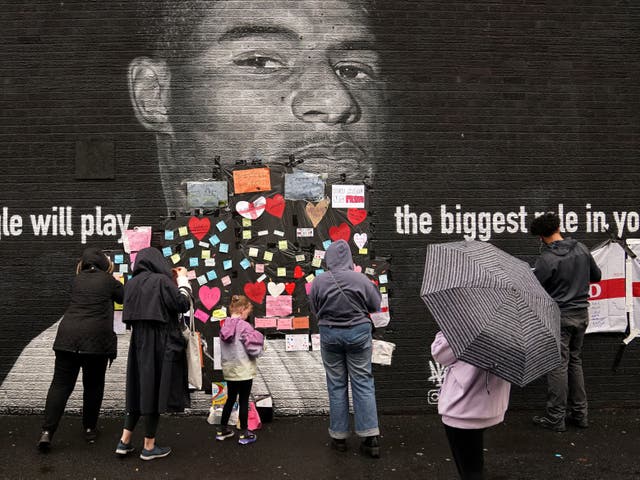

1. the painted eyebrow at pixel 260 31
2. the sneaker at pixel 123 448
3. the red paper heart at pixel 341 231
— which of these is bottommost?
the sneaker at pixel 123 448

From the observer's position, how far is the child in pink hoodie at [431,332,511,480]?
3.07 meters

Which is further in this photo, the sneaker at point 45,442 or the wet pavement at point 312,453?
the sneaker at point 45,442

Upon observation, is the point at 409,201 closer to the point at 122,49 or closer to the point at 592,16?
the point at 592,16

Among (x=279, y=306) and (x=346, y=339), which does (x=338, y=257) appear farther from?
(x=279, y=306)

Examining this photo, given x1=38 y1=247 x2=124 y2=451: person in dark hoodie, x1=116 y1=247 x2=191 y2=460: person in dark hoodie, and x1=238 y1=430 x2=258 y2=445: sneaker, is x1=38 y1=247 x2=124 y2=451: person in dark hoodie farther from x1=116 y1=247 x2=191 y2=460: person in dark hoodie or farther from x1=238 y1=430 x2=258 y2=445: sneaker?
x1=238 y1=430 x2=258 y2=445: sneaker

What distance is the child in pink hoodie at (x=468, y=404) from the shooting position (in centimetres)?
307

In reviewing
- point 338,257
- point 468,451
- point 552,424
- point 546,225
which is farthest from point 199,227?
point 552,424

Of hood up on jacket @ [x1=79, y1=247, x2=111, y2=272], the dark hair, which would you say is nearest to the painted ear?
hood up on jacket @ [x1=79, y1=247, x2=111, y2=272]

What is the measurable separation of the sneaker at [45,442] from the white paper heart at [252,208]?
8.64ft

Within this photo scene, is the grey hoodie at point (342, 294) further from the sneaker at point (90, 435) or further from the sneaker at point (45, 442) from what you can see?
the sneaker at point (45, 442)

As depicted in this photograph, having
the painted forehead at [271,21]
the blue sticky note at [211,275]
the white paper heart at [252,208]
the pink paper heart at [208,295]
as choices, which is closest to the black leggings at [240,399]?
the pink paper heart at [208,295]

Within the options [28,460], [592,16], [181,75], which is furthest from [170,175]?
[592,16]

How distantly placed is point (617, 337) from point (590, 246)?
1.02m

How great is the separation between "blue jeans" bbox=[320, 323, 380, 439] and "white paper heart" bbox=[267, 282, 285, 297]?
1080 millimetres
